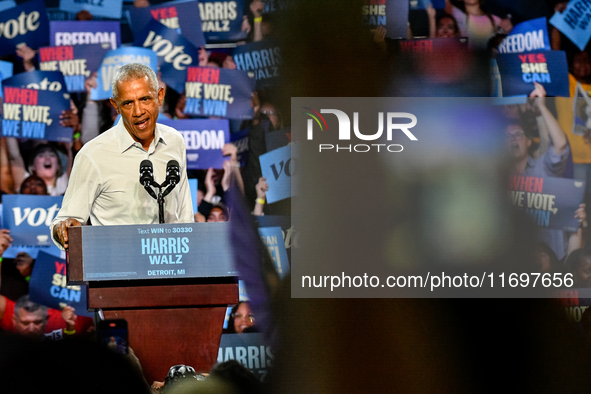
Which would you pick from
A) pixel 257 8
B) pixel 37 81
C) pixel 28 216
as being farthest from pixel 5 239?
pixel 257 8

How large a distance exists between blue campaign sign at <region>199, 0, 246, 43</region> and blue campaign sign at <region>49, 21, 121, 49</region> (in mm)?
498

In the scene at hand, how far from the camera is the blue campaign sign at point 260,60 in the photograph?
119 inches

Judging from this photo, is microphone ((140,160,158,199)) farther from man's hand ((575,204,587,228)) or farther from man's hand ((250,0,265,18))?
man's hand ((575,204,587,228))

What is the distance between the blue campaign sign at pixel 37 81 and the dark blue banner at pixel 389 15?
5.76 ft

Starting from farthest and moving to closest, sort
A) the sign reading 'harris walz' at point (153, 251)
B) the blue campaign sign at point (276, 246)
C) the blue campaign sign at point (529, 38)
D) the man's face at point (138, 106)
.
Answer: the blue campaign sign at point (529, 38) → the blue campaign sign at point (276, 246) → the man's face at point (138, 106) → the sign reading 'harris walz' at point (153, 251)

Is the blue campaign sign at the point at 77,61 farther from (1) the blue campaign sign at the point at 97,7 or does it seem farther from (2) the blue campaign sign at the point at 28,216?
(2) the blue campaign sign at the point at 28,216

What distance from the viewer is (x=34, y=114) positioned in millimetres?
3141

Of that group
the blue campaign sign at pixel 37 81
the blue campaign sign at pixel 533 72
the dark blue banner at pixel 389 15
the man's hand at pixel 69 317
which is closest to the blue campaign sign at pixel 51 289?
the man's hand at pixel 69 317

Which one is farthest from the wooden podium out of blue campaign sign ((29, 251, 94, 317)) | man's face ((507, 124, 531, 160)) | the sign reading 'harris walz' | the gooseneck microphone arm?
man's face ((507, 124, 531, 160))

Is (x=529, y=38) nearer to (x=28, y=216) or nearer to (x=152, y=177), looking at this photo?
(x=152, y=177)

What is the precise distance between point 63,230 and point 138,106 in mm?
543

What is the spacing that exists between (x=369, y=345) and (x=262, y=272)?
0.67 metres

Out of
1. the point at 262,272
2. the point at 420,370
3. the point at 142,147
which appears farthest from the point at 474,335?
the point at 142,147

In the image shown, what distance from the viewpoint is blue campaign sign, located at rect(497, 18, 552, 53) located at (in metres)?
3.05
